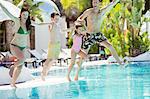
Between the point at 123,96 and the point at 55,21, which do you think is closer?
the point at 123,96

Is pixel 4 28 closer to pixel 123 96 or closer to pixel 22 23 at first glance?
pixel 22 23

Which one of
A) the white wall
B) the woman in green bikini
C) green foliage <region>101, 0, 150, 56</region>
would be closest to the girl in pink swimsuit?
the woman in green bikini

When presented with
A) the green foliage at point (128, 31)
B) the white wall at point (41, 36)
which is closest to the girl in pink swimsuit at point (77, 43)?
the green foliage at point (128, 31)

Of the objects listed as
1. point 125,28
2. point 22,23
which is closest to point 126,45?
point 125,28

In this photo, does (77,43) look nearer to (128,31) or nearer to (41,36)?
(128,31)

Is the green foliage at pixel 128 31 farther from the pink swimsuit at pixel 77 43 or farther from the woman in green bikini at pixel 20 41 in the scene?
the woman in green bikini at pixel 20 41

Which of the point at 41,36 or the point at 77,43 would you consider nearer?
the point at 77,43

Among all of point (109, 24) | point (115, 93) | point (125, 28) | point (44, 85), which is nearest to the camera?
point (115, 93)

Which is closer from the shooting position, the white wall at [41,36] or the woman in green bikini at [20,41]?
the woman in green bikini at [20,41]

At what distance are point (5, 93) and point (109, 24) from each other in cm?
1616

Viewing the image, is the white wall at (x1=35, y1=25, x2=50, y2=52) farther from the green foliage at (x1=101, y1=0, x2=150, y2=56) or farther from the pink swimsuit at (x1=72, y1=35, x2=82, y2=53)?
the pink swimsuit at (x1=72, y1=35, x2=82, y2=53)

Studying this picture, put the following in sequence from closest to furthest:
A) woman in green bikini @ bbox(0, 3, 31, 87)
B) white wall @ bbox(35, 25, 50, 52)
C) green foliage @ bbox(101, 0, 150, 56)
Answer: woman in green bikini @ bbox(0, 3, 31, 87)
green foliage @ bbox(101, 0, 150, 56)
white wall @ bbox(35, 25, 50, 52)

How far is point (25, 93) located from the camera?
830 cm

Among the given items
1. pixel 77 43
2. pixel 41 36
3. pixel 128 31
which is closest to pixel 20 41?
pixel 77 43
